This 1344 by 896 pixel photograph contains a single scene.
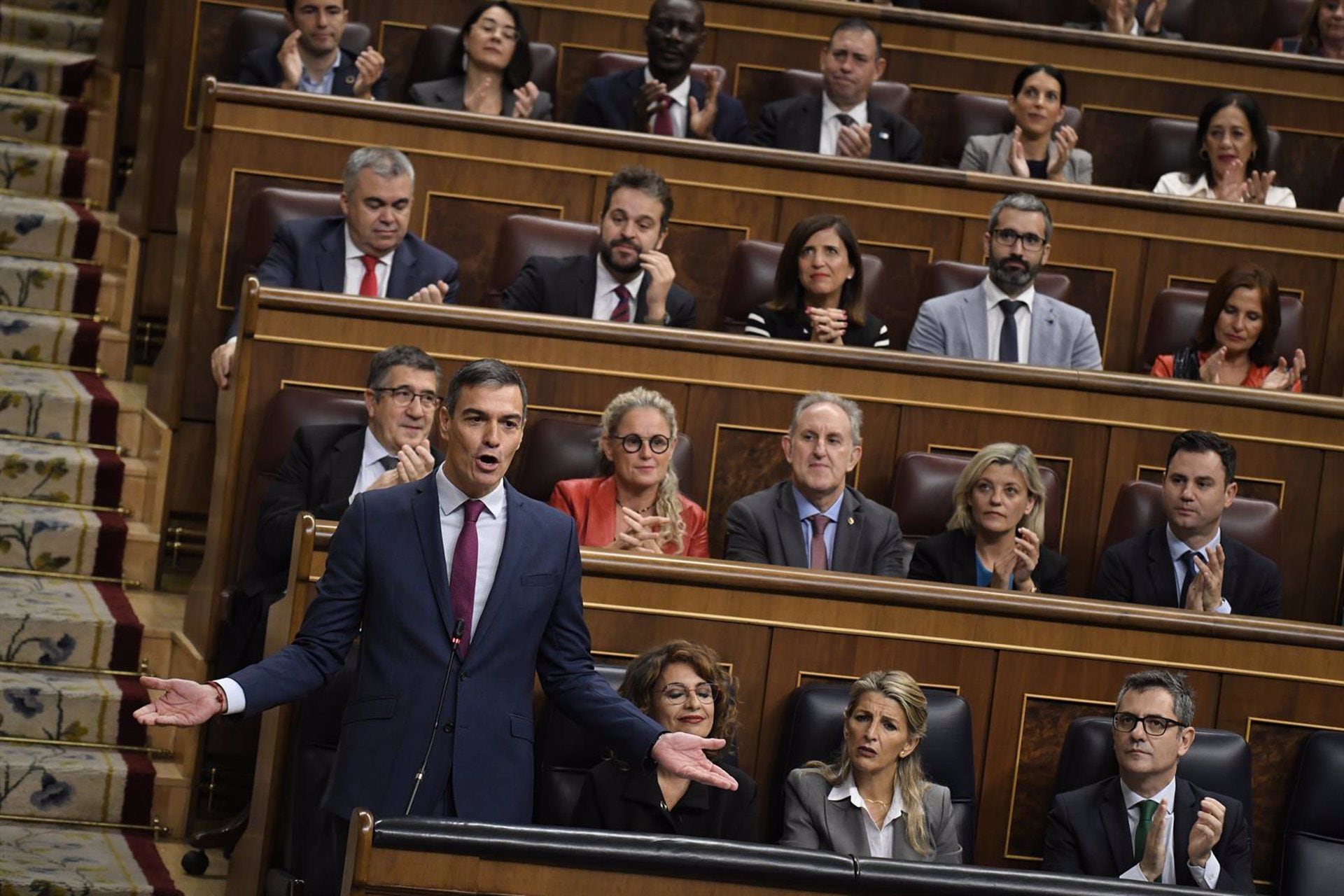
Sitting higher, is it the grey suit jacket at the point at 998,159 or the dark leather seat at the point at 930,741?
the grey suit jacket at the point at 998,159

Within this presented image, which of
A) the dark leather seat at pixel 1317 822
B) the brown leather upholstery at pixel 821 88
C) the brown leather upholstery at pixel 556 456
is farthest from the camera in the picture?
the brown leather upholstery at pixel 821 88

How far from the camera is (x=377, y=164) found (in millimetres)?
2234

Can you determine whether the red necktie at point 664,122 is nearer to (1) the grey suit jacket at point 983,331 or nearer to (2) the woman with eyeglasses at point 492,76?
(2) the woman with eyeglasses at point 492,76

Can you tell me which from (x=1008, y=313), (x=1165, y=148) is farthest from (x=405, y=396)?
(x=1165, y=148)

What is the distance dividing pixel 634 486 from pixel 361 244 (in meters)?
0.52

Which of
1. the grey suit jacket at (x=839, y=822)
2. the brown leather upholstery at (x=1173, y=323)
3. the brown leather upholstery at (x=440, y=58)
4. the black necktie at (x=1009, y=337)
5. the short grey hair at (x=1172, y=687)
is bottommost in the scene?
the grey suit jacket at (x=839, y=822)

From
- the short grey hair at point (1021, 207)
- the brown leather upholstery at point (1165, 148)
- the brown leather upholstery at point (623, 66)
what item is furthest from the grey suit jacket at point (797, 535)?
the brown leather upholstery at point (1165, 148)

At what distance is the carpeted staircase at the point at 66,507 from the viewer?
198 cm

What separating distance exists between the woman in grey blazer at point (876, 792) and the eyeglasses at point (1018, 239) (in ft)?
2.93

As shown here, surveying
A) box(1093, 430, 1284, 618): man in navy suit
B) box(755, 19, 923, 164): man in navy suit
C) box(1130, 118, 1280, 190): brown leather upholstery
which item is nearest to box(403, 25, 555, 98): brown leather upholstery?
box(755, 19, 923, 164): man in navy suit

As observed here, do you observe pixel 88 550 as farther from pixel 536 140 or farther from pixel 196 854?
pixel 536 140

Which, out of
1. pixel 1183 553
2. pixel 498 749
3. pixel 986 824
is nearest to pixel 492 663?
pixel 498 749

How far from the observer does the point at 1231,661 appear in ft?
6.11

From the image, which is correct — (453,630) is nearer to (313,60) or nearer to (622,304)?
(622,304)
